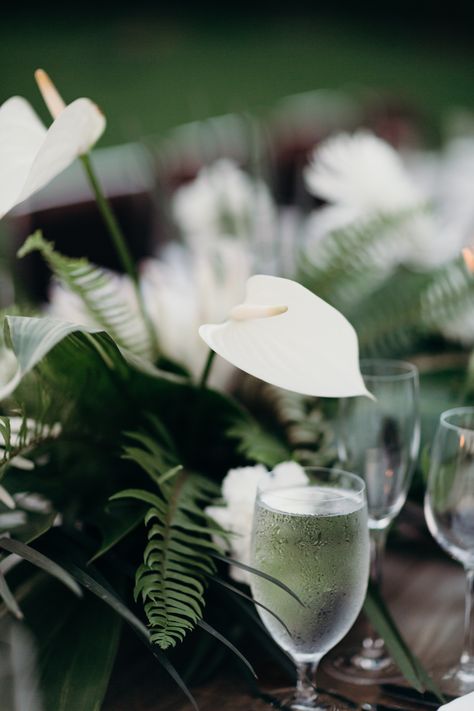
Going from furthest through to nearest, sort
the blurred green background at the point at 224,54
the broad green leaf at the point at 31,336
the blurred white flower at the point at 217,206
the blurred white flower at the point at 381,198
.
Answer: the blurred green background at the point at 224,54
the blurred white flower at the point at 217,206
the blurred white flower at the point at 381,198
the broad green leaf at the point at 31,336

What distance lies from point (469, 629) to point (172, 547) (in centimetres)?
26

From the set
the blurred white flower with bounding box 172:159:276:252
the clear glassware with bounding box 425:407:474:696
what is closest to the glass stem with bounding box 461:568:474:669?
the clear glassware with bounding box 425:407:474:696

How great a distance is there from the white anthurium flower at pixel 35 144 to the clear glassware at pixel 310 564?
28 centimetres

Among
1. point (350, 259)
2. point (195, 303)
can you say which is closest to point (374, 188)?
point (350, 259)

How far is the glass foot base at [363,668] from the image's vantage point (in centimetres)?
74

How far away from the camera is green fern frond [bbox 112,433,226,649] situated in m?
0.62

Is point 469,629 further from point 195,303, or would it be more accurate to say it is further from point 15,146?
point 15,146

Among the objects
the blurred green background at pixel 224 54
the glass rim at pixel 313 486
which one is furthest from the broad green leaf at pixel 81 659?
the blurred green background at pixel 224 54

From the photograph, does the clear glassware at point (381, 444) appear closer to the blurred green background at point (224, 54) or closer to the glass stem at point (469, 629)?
the glass stem at point (469, 629)

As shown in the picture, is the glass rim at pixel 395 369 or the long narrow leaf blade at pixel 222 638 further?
the glass rim at pixel 395 369

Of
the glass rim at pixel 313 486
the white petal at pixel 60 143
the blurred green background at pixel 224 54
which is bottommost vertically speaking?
the glass rim at pixel 313 486

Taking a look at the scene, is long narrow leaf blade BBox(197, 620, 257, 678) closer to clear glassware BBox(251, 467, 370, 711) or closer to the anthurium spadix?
clear glassware BBox(251, 467, 370, 711)

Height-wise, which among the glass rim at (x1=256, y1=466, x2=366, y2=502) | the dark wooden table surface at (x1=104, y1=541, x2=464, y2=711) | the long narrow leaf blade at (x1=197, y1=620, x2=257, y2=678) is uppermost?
the glass rim at (x1=256, y1=466, x2=366, y2=502)

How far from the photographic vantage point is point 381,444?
790 mm
